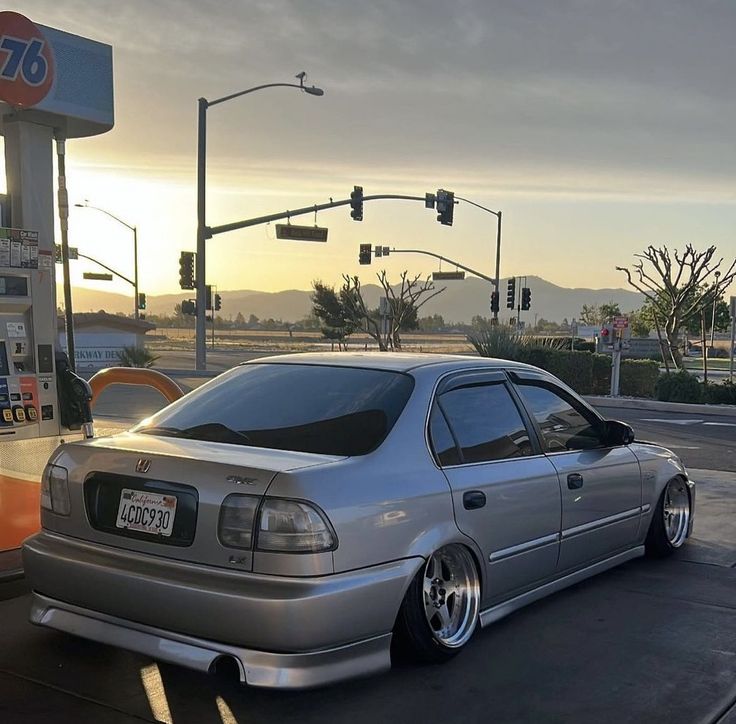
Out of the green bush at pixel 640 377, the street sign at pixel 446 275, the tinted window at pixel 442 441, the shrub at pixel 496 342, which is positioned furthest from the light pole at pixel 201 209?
the tinted window at pixel 442 441

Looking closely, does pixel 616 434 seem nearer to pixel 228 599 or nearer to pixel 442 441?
pixel 442 441

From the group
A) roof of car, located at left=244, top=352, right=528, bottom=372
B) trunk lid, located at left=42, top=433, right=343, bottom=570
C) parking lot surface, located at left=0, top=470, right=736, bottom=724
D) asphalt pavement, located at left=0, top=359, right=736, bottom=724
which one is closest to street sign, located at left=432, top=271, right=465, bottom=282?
roof of car, located at left=244, top=352, right=528, bottom=372

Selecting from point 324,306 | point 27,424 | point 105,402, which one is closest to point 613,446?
point 27,424

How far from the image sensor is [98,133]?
21.4ft

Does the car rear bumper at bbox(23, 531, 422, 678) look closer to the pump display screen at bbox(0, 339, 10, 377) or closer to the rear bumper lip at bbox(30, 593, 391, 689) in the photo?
the rear bumper lip at bbox(30, 593, 391, 689)

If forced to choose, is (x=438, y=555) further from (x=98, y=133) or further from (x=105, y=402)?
(x=105, y=402)

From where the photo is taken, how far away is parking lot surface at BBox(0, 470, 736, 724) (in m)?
3.62

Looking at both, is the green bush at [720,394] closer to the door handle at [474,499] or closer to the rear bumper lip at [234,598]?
the door handle at [474,499]

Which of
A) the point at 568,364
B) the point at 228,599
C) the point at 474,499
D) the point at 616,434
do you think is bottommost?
the point at 568,364

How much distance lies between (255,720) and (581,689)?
1.47m

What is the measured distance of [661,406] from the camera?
789 inches

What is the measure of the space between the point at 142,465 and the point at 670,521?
4.07 m

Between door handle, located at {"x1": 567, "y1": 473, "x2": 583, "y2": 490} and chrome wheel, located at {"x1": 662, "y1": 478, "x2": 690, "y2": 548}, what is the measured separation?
1.41 m

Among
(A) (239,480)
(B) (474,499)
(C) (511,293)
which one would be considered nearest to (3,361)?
(A) (239,480)
